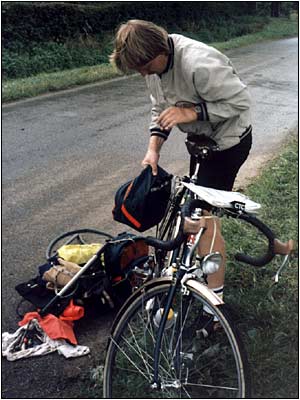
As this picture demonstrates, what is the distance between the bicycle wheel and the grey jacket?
902 millimetres

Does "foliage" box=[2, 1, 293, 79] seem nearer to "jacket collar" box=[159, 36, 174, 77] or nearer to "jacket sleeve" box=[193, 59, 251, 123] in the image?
"jacket collar" box=[159, 36, 174, 77]

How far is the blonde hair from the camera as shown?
2.80 m

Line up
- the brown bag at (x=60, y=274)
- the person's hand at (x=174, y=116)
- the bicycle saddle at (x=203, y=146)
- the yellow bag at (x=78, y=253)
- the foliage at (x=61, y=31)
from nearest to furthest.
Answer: the person's hand at (x=174, y=116), the bicycle saddle at (x=203, y=146), the brown bag at (x=60, y=274), the yellow bag at (x=78, y=253), the foliage at (x=61, y=31)

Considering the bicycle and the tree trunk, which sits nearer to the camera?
the bicycle

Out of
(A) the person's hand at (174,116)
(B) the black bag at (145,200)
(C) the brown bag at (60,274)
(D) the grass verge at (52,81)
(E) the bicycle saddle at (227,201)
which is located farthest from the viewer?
(D) the grass verge at (52,81)

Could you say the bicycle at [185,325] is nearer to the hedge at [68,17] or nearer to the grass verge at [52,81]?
the grass verge at [52,81]

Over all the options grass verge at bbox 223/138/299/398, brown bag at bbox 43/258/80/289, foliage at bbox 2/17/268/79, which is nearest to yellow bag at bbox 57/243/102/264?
brown bag at bbox 43/258/80/289

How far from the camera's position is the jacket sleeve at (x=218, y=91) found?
286 cm

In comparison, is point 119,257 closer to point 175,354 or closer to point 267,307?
point 267,307

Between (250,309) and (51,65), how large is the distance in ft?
41.4

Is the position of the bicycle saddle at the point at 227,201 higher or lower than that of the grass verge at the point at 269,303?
higher

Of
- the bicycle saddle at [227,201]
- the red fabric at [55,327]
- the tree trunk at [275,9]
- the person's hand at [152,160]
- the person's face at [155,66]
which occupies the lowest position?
the tree trunk at [275,9]

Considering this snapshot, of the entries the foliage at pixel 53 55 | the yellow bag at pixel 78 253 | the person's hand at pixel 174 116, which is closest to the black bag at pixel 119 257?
the yellow bag at pixel 78 253

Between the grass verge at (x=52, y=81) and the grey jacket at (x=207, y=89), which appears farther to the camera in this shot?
the grass verge at (x=52, y=81)
